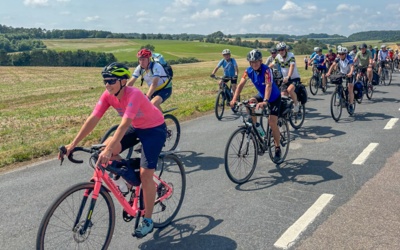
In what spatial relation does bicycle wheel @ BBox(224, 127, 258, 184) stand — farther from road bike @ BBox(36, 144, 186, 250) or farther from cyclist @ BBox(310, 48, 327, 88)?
cyclist @ BBox(310, 48, 327, 88)

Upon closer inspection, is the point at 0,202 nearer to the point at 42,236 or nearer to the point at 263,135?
the point at 42,236

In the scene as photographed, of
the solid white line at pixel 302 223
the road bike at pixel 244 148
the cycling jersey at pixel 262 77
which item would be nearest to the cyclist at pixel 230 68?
the cycling jersey at pixel 262 77

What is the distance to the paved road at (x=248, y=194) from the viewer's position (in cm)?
466

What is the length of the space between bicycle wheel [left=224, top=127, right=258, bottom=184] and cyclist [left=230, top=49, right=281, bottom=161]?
23.9 inches

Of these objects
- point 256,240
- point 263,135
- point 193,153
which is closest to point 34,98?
point 193,153

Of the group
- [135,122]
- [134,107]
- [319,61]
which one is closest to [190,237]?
[135,122]

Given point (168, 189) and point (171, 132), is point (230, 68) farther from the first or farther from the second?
point (168, 189)

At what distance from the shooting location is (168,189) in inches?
201

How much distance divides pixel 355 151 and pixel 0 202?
6.86m

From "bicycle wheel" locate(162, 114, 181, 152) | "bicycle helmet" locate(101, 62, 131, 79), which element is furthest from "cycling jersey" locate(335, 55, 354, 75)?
"bicycle helmet" locate(101, 62, 131, 79)

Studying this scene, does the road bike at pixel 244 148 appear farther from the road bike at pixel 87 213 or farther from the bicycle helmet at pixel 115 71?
the bicycle helmet at pixel 115 71

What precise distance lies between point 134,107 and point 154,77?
12.5 feet

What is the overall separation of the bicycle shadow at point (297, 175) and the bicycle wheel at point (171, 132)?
2583mm

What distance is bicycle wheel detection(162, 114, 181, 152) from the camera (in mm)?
8641
